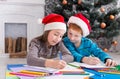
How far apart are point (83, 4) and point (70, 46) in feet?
6.52

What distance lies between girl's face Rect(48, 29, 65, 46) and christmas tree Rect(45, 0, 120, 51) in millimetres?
2080

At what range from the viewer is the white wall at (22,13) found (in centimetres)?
400

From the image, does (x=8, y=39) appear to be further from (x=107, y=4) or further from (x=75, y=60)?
(x=75, y=60)

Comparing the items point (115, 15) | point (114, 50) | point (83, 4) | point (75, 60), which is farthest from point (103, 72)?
point (114, 50)

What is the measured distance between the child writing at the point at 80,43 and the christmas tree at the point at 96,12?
1.84 meters

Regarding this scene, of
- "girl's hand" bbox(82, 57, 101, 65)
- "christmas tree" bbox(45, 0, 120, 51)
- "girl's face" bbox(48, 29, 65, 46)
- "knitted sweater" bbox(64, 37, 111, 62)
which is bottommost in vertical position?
"girl's hand" bbox(82, 57, 101, 65)

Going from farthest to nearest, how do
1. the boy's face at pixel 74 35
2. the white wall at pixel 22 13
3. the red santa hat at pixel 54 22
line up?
the white wall at pixel 22 13
the boy's face at pixel 74 35
the red santa hat at pixel 54 22

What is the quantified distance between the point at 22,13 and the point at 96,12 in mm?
1253

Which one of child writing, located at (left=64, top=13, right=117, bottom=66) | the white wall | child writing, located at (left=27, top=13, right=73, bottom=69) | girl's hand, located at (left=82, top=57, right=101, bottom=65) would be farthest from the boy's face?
the white wall

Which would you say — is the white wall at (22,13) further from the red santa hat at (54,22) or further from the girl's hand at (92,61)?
the girl's hand at (92,61)

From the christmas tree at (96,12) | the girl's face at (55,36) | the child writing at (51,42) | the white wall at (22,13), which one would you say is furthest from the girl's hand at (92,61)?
the white wall at (22,13)

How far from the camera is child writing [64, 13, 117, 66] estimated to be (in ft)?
5.40

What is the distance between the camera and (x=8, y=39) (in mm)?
4117

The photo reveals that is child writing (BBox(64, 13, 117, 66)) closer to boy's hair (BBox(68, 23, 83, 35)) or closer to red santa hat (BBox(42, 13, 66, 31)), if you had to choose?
boy's hair (BBox(68, 23, 83, 35))
